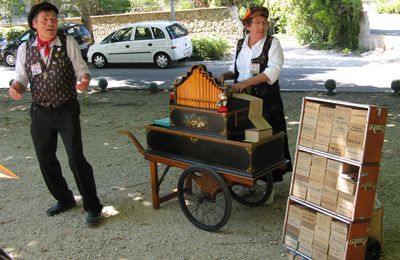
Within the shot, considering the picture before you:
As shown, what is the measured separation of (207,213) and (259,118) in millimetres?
1008

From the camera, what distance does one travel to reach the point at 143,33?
1438 centimetres

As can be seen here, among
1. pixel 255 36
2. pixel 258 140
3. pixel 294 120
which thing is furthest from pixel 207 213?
pixel 294 120

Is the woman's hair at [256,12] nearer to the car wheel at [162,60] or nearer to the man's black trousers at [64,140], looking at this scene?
the man's black trousers at [64,140]

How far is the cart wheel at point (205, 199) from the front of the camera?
340 centimetres

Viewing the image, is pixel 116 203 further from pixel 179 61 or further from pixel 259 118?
pixel 179 61

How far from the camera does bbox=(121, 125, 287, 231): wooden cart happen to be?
3.29 m

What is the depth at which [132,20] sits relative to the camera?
60.3 feet

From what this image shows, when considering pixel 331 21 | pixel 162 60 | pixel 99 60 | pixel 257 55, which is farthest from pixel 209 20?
pixel 257 55

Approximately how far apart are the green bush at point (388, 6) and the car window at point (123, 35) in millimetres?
21675

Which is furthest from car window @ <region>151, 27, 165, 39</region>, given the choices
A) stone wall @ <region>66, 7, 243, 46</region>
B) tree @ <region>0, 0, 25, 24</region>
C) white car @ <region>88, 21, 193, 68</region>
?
tree @ <region>0, 0, 25, 24</region>

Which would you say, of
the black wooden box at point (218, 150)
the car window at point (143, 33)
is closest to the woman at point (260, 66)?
the black wooden box at point (218, 150)

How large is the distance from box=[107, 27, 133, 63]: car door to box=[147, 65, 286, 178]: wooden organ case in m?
11.3

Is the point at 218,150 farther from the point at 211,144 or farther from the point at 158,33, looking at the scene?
the point at 158,33

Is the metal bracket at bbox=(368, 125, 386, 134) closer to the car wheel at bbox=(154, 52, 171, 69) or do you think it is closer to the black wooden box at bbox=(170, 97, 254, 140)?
the black wooden box at bbox=(170, 97, 254, 140)
